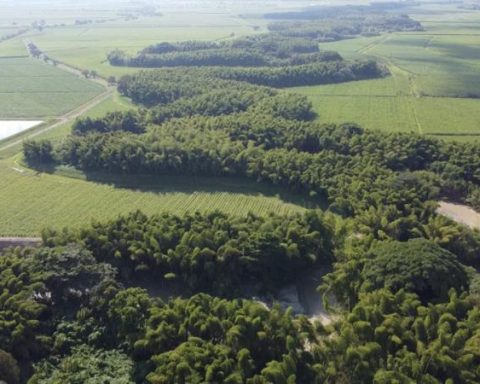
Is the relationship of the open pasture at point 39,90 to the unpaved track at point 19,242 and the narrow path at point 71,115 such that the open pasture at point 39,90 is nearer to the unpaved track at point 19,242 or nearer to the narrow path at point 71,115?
the narrow path at point 71,115

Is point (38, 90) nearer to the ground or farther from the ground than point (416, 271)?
nearer to the ground

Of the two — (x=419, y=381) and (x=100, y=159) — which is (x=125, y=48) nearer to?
(x=100, y=159)

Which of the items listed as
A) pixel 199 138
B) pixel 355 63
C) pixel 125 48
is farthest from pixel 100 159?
pixel 125 48

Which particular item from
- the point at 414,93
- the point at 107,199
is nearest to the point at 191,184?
the point at 107,199

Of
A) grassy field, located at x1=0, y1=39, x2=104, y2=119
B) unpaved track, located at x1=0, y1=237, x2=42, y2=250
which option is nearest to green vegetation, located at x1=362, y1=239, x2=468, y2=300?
unpaved track, located at x1=0, y1=237, x2=42, y2=250

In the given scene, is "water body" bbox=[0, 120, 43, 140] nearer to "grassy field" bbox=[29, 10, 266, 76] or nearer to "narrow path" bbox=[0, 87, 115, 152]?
"narrow path" bbox=[0, 87, 115, 152]

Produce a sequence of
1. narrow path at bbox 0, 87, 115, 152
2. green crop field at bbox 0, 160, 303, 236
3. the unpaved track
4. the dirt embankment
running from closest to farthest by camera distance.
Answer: the unpaved track < the dirt embankment < green crop field at bbox 0, 160, 303, 236 < narrow path at bbox 0, 87, 115, 152

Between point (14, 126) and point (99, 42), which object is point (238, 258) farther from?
point (99, 42)
